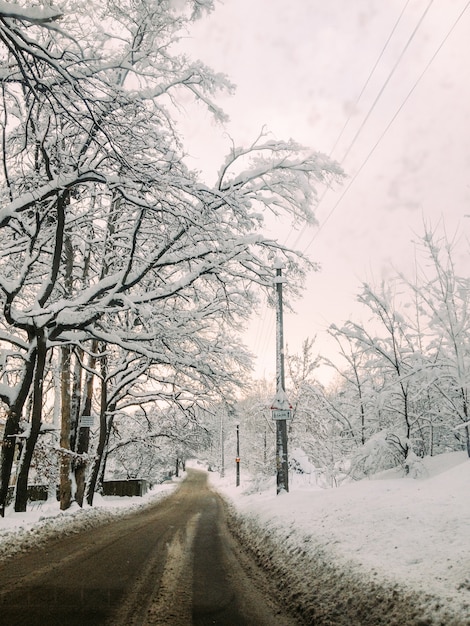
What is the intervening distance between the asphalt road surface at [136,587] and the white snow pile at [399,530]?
0.97m

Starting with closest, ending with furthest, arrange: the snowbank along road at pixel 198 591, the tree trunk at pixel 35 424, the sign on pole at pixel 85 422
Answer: the snowbank along road at pixel 198 591 < the tree trunk at pixel 35 424 < the sign on pole at pixel 85 422

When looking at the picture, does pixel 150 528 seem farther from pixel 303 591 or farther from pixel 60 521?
pixel 303 591

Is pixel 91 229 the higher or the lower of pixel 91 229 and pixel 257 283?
the higher

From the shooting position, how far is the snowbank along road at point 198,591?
3.78 metres

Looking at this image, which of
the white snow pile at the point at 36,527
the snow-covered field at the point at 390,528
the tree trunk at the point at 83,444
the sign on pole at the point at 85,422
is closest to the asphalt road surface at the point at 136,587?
the white snow pile at the point at 36,527

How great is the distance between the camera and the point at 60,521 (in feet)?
35.1

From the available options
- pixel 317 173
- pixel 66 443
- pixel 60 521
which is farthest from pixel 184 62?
pixel 66 443

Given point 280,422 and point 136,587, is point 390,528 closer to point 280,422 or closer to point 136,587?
point 136,587

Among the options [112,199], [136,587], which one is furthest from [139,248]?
[136,587]

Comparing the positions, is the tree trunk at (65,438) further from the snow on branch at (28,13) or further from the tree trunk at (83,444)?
the snow on branch at (28,13)

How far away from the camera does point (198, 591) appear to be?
4.93 metres

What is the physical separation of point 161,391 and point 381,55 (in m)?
14.5

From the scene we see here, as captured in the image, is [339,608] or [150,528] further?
[150,528]

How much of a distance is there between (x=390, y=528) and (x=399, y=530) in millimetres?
187
